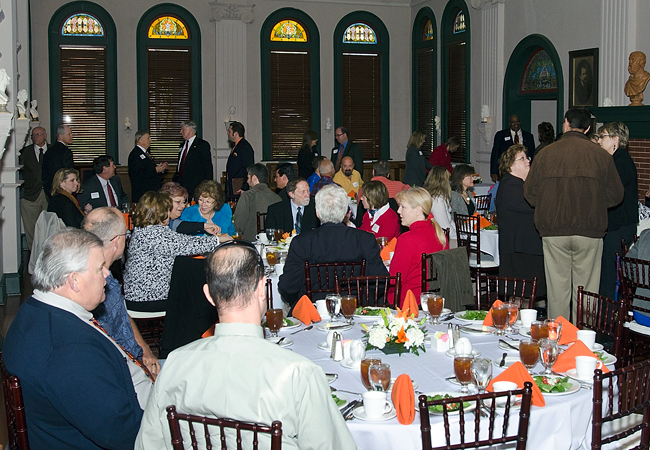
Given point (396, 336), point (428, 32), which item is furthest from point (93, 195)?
point (428, 32)

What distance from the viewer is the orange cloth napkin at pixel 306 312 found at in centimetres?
338

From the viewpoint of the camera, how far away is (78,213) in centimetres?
667

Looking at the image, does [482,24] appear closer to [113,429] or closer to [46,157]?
[46,157]

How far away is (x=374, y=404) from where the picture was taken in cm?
229

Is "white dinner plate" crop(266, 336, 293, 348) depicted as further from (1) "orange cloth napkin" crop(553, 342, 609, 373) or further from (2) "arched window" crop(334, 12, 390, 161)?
(2) "arched window" crop(334, 12, 390, 161)

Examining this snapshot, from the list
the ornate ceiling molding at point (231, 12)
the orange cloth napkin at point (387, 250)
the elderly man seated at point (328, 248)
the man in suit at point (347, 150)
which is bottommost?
the orange cloth napkin at point (387, 250)

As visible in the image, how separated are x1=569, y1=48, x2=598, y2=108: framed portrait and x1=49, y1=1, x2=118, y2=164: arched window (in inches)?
313

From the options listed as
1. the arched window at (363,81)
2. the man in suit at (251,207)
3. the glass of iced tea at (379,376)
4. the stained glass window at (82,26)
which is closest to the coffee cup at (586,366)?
the glass of iced tea at (379,376)

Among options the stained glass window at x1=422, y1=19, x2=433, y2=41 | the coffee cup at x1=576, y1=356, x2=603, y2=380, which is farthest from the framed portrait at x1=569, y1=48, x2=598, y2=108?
the coffee cup at x1=576, y1=356, x2=603, y2=380

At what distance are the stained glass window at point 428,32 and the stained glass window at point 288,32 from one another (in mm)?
2338

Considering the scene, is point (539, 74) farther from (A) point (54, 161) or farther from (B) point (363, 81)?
(A) point (54, 161)

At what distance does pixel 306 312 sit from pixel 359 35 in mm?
11623

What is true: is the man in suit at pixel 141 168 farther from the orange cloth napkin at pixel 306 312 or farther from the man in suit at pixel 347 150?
the orange cloth napkin at pixel 306 312

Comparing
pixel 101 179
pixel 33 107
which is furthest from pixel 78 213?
pixel 33 107
